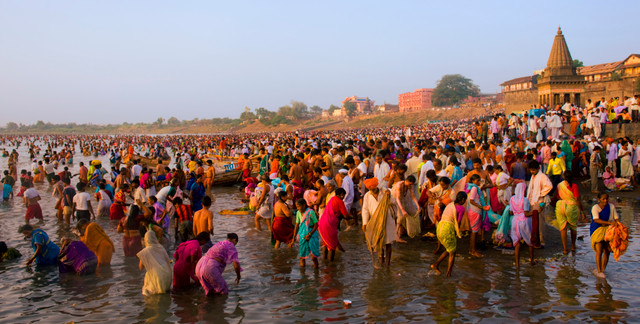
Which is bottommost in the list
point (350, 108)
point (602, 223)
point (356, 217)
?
point (356, 217)

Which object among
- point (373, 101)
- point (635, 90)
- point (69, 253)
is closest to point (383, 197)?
point (69, 253)

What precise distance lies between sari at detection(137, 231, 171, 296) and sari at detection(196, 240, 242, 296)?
498 millimetres

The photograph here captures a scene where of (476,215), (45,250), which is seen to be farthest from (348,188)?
(45,250)

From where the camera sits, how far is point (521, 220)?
6.07 m

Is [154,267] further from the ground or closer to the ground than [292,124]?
closer to the ground

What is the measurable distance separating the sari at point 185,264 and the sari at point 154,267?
118mm

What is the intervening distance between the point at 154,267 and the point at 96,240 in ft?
5.97

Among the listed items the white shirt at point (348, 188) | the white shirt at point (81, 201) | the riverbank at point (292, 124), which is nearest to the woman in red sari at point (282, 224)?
the white shirt at point (348, 188)

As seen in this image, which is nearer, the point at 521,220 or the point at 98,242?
the point at 521,220

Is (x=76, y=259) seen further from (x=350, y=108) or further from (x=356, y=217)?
(x=350, y=108)

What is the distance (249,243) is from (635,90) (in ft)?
136

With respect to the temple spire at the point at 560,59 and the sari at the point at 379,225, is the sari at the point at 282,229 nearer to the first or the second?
the sari at the point at 379,225

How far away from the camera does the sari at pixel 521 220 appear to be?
605 centimetres

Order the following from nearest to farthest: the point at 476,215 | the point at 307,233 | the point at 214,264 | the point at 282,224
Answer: the point at 214,264 → the point at 307,233 → the point at 476,215 → the point at 282,224
